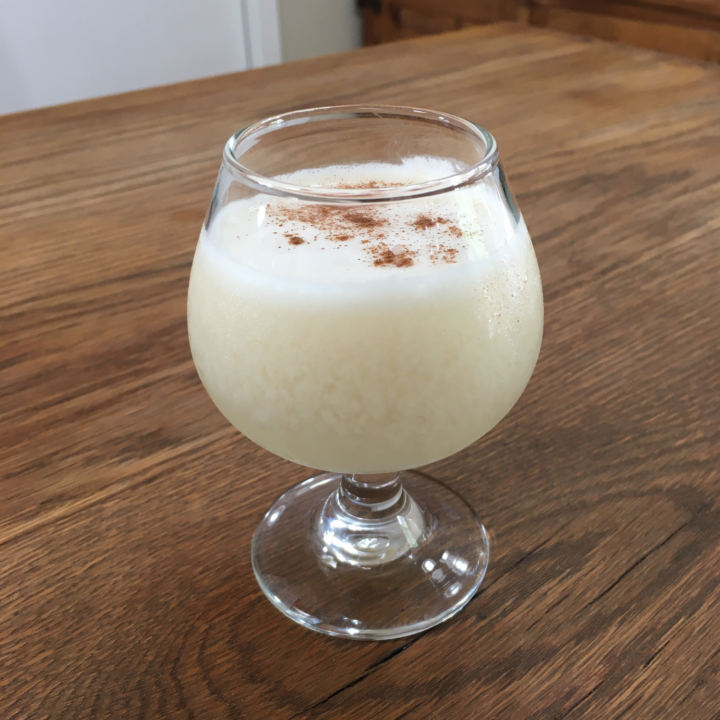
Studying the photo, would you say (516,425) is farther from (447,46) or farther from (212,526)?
(447,46)

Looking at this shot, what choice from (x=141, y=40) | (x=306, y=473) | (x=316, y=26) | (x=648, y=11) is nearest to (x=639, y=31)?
(x=648, y=11)

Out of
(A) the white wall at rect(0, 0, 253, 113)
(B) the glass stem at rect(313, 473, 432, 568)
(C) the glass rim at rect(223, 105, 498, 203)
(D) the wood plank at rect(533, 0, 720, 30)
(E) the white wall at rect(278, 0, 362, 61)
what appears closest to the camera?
(C) the glass rim at rect(223, 105, 498, 203)

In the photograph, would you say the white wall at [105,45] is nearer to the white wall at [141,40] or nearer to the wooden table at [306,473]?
the white wall at [141,40]

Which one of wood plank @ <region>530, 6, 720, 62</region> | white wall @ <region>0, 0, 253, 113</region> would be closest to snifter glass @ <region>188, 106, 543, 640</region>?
wood plank @ <region>530, 6, 720, 62</region>

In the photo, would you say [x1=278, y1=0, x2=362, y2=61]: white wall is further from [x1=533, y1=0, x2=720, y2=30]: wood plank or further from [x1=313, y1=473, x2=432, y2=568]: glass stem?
[x1=313, y1=473, x2=432, y2=568]: glass stem

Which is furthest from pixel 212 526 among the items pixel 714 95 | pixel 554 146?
pixel 714 95

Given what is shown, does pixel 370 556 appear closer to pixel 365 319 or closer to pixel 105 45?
pixel 365 319
